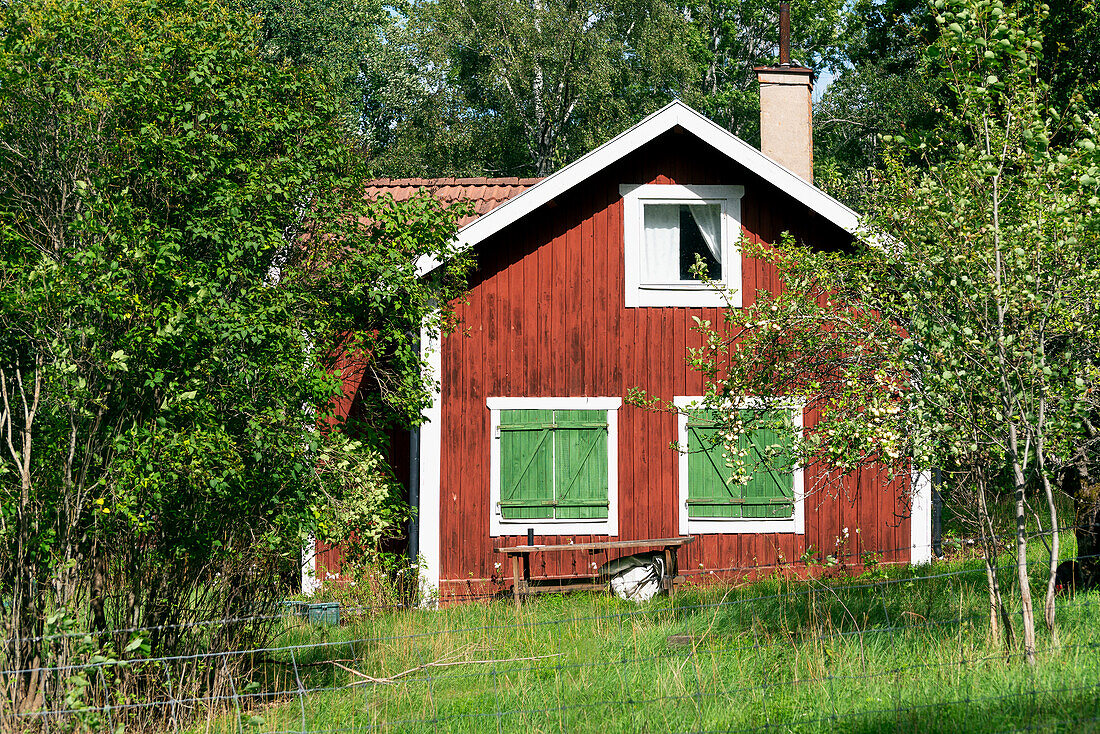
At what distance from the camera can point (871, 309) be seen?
739 centimetres

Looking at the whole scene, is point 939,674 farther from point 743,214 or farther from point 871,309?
point 743,214

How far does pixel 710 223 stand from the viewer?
39.9 ft

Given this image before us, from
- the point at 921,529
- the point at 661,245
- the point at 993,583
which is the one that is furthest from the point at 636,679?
the point at 661,245

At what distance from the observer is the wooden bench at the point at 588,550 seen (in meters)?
11.2

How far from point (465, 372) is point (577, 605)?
2980mm

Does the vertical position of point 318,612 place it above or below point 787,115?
below

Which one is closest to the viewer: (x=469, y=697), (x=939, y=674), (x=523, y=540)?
(x=939, y=674)

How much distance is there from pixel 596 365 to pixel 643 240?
159 cm

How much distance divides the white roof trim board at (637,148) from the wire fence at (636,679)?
14.6 ft

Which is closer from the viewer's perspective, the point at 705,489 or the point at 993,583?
the point at 993,583

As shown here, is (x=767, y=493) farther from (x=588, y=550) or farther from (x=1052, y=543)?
(x=1052, y=543)

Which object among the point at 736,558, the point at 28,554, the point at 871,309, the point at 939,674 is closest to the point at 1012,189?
the point at 871,309

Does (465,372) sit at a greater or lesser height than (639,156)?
lesser

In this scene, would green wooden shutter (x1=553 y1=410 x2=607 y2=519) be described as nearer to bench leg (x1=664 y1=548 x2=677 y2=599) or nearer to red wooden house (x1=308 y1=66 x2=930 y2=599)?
red wooden house (x1=308 y1=66 x2=930 y2=599)
